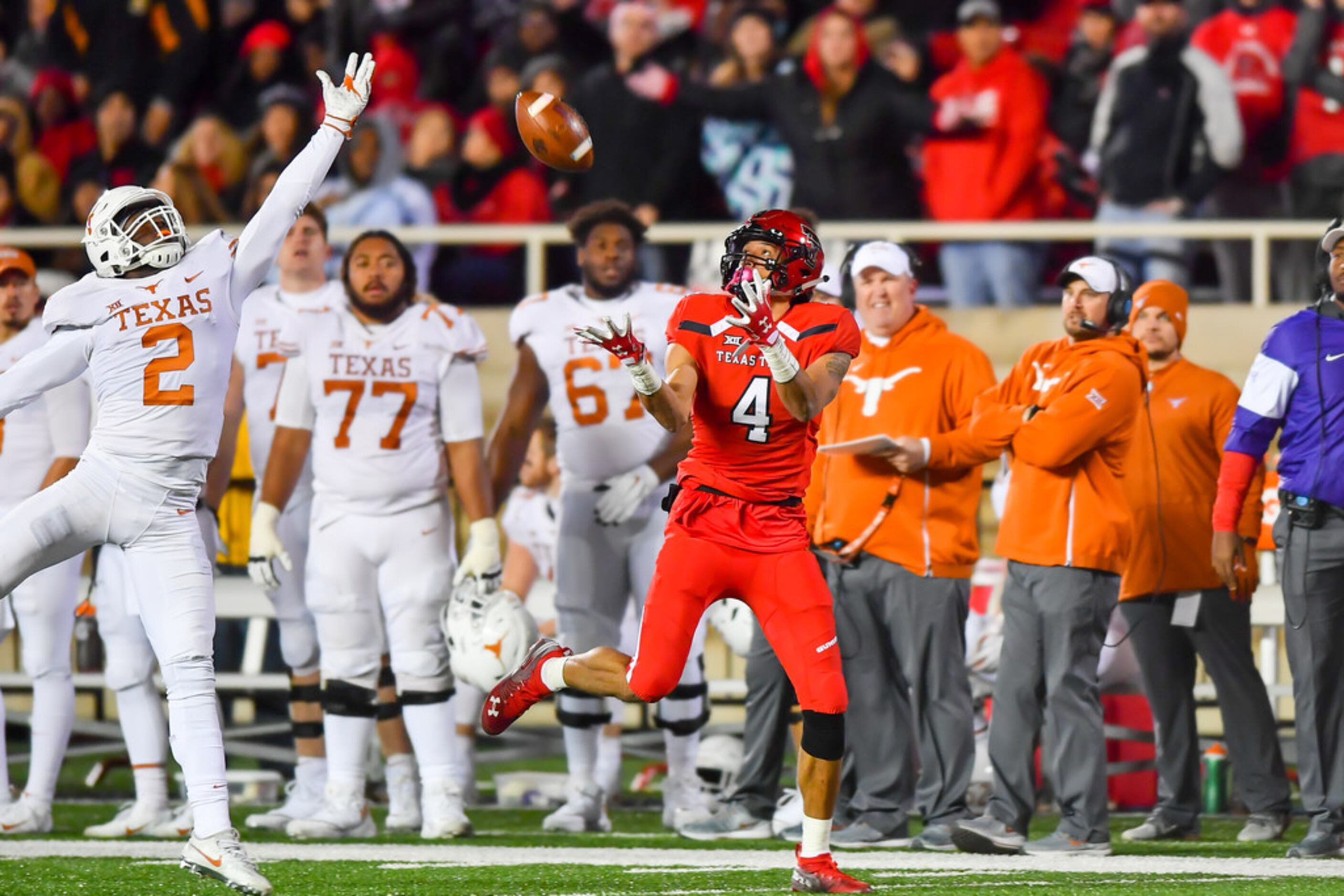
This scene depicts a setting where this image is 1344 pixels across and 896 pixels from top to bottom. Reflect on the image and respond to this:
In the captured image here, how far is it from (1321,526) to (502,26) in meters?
6.78

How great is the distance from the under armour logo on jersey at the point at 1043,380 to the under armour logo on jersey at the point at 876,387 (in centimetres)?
39

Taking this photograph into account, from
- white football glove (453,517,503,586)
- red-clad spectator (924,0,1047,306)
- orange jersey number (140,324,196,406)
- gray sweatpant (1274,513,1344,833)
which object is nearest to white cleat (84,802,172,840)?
white football glove (453,517,503,586)

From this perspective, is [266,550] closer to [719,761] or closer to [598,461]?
[598,461]

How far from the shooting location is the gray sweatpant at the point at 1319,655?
6.55 meters

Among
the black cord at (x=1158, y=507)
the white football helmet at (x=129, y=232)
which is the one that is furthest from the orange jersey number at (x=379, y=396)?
the black cord at (x=1158, y=507)

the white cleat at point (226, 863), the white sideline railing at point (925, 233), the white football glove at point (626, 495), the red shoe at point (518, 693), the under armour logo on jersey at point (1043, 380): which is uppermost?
the white sideline railing at point (925, 233)

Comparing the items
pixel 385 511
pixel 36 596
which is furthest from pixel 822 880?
pixel 36 596

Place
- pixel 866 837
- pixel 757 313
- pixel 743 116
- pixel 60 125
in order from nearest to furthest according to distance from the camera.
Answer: pixel 757 313, pixel 866 837, pixel 743 116, pixel 60 125

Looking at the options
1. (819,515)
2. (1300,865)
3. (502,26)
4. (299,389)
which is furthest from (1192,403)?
(502,26)

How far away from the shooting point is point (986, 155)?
10688mm

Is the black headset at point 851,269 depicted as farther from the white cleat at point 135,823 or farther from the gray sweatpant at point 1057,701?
the white cleat at point 135,823

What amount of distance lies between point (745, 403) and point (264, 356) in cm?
312

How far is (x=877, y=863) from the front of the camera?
20.9 feet

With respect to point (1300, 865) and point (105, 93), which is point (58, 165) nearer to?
point (105, 93)
